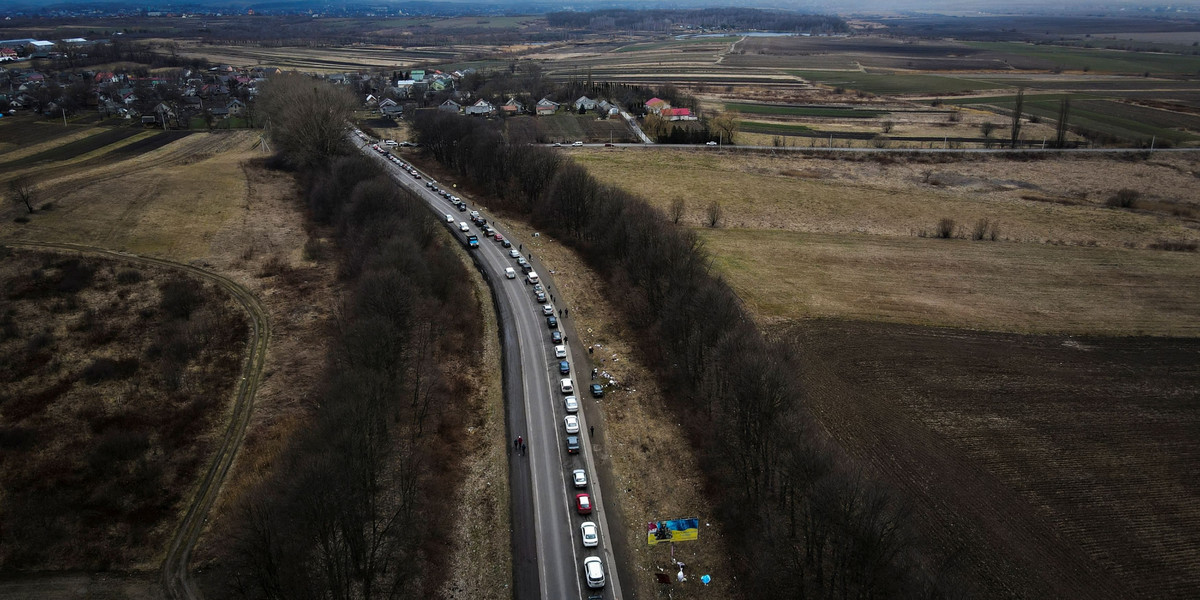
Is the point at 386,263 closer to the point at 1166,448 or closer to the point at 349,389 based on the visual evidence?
the point at 349,389

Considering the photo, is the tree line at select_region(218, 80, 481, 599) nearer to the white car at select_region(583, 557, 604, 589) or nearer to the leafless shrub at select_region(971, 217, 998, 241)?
the white car at select_region(583, 557, 604, 589)

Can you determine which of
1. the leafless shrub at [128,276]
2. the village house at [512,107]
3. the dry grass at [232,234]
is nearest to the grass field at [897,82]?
the village house at [512,107]

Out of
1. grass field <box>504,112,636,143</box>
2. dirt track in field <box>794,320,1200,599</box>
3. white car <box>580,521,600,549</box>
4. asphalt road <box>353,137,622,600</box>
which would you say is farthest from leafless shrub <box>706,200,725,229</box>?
white car <box>580,521,600,549</box>

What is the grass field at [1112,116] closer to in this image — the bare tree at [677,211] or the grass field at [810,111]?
the grass field at [810,111]

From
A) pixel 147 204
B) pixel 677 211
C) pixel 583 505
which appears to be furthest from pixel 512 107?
pixel 583 505

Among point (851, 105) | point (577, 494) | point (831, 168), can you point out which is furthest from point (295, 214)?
point (851, 105)
